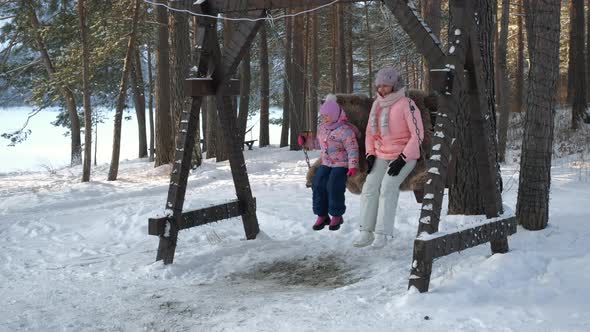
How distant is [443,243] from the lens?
190 inches

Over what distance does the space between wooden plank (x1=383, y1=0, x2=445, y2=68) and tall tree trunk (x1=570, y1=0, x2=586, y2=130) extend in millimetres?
14659

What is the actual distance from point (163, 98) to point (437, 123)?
1307 cm

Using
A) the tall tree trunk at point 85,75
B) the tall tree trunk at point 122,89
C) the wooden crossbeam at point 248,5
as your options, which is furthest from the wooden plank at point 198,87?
the tall tree trunk at point 85,75

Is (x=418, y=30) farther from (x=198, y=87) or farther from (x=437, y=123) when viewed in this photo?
(x=198, y=87)

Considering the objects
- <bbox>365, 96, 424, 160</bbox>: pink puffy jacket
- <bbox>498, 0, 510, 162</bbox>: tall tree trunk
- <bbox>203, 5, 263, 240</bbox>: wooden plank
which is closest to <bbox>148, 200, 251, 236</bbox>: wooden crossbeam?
<bbox>203, 5, 263, 240</bbox>: wooden plank

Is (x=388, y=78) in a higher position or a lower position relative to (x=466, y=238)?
higher

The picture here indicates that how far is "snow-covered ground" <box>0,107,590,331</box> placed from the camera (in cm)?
432

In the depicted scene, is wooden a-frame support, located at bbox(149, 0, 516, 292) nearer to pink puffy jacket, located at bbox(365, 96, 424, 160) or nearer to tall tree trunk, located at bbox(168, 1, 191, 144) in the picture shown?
pink puffy jacket, located at bbox(365, 96, 424, 160)

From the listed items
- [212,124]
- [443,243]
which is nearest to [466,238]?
[443,243]

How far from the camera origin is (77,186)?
45.2ft

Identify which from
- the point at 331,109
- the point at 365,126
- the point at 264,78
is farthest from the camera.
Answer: the point at 264,78

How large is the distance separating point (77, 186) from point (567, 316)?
11662 mm

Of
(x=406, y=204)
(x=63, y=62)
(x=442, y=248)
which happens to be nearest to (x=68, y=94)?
(x=63, y=62)

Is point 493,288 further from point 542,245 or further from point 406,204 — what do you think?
point 406,204
